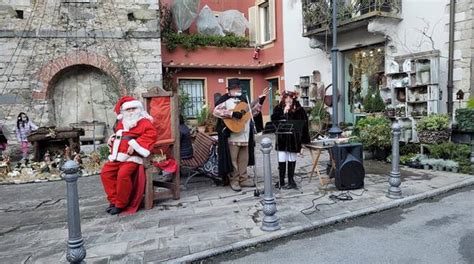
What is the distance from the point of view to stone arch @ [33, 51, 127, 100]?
9.73 meters

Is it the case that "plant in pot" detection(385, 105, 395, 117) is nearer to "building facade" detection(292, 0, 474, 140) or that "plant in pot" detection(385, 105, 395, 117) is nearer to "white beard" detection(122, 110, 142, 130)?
"building facade" detection(292, 0, 474, 140)

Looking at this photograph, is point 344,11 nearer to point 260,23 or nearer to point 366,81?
point 366,81

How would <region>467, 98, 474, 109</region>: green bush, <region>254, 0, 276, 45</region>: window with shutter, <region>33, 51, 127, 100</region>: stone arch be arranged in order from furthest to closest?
<region>254, 0, 276, 45</region>: window with shutter, <region>33, 51, 127, 100</region>: stone arch, <region>467, 98, 474, 109</region>: green bush

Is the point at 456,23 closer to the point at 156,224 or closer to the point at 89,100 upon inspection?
the point at 156,224

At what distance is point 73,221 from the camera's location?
8.89ft

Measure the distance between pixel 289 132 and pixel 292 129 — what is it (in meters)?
0.06

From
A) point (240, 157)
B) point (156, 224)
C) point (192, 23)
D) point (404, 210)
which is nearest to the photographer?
point (156, 224)

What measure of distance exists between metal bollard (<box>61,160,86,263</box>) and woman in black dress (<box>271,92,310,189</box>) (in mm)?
3003

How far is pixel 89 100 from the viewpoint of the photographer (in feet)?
35.3

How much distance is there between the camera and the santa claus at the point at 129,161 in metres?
4.34

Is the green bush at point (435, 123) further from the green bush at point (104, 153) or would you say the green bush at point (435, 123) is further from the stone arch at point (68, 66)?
the stone arch at point (68, 66)

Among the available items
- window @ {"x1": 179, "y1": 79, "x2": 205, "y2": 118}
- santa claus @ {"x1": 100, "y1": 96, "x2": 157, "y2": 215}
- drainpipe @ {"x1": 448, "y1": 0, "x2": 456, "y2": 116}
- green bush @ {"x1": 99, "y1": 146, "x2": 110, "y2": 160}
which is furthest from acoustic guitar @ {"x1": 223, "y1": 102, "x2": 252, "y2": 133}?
window @ {"x1": 179, "y1": 79, "x2": 205, "y2": 118}

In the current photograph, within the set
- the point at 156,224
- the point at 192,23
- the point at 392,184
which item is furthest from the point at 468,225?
the point at 192,23

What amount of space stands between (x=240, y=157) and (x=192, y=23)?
8.69 m
